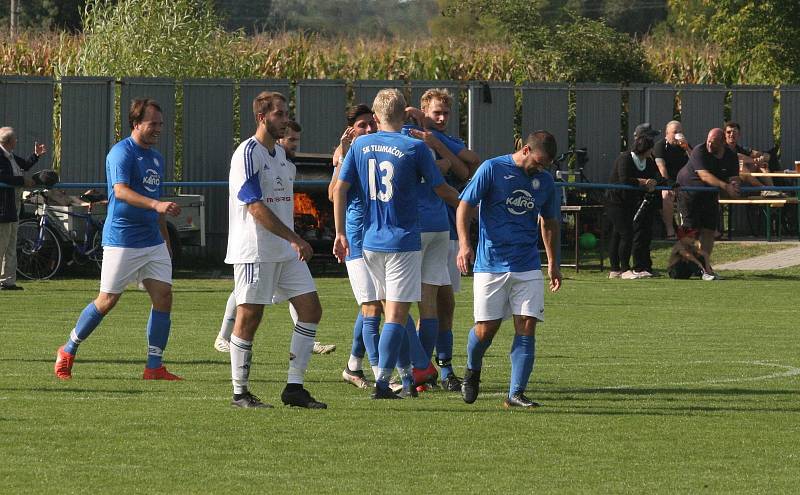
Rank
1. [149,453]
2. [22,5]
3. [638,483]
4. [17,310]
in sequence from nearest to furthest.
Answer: [638,483] < [149,453] < [17,310] < [22,5]

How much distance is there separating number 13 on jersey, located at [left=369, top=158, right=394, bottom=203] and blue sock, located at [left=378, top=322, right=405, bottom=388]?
786 millimetres

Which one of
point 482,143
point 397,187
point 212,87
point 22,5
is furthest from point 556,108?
point 22,5

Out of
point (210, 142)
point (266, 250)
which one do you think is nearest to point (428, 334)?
point (266, 250)

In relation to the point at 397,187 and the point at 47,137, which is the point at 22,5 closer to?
the point at 47,137

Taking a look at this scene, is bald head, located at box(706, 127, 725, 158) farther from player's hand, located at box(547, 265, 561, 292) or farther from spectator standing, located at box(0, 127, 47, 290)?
player's hand, located at box(547, 265, 561, 292)

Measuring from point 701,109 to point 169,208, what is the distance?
2044 cm

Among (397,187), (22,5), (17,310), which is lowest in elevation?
(17,310)

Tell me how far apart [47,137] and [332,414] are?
57.5ft

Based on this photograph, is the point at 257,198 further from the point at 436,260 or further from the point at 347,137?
the point at 347,137

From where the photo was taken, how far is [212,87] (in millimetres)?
26547

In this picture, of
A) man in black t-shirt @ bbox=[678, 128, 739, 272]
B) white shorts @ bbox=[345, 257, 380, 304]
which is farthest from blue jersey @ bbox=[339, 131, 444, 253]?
→ man in black t-shirt @ bbox=[678, 128, 739, 272]

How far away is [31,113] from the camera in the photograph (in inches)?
1018

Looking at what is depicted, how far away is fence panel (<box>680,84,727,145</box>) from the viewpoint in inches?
1150

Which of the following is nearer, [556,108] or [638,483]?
[638,483]
